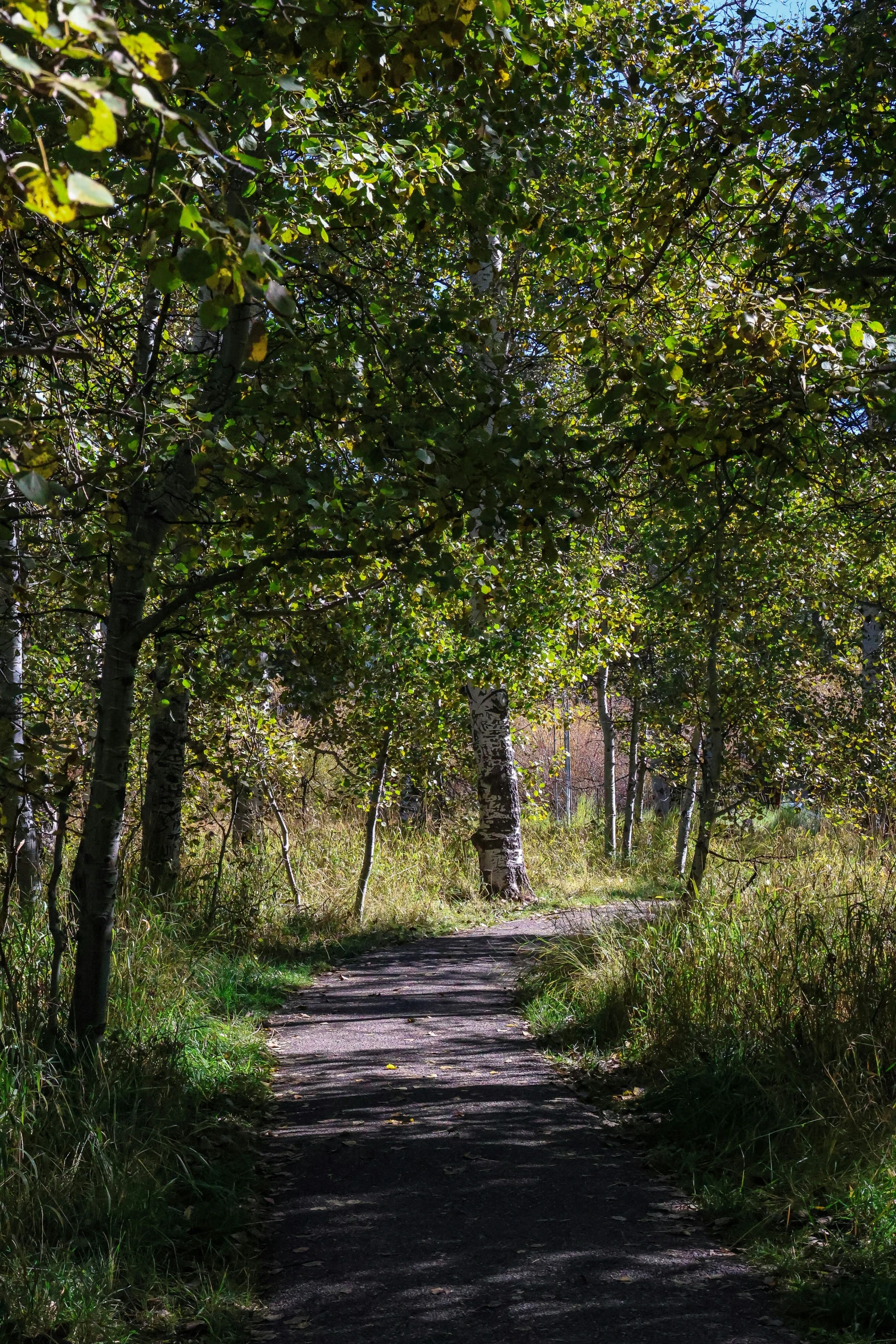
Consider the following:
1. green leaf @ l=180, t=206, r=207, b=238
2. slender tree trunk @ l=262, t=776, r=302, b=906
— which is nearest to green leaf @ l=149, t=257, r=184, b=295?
green leaf @ l=180, t=206, r=207, b=238

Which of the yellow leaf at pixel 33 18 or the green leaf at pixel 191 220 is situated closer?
the yellow leaf at pixel 33 18

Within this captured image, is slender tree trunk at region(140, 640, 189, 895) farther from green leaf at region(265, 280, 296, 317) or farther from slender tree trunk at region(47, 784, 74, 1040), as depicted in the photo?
green leaf at region(265, 280, 296, 317)

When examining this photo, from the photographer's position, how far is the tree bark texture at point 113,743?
536cm

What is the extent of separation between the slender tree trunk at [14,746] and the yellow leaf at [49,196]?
1827 mm

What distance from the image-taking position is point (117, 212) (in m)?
5.86

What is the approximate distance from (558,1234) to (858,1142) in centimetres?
140

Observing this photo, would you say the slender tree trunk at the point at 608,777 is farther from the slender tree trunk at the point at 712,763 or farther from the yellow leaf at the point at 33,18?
the yellow leaf at the point at 33,18

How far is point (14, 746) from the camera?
3320 mm

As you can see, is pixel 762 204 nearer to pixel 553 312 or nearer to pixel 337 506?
pixel 553 312

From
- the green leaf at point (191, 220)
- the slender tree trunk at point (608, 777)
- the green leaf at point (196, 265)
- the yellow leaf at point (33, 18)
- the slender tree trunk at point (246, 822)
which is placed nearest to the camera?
the yellow leaf at point (33, 18)

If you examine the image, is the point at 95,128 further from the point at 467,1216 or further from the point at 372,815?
the point at 372,815

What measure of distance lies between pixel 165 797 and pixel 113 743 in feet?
13.9

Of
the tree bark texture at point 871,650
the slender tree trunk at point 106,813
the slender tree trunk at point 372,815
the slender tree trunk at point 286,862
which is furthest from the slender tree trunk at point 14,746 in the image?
the tree bark texture at point 871,650

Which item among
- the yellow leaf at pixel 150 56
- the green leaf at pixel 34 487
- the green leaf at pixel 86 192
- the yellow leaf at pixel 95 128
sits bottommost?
the green leaf at pixel 34 487
